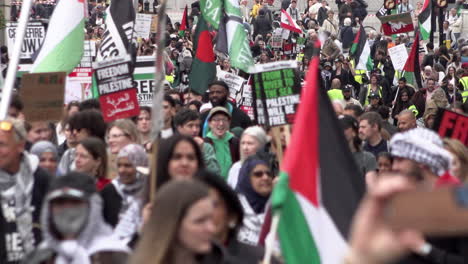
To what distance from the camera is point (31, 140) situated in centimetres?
882

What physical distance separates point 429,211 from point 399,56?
56.0 ft

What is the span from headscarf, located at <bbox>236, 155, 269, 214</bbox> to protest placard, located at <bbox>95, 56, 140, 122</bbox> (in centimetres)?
190

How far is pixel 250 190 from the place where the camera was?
288 inches

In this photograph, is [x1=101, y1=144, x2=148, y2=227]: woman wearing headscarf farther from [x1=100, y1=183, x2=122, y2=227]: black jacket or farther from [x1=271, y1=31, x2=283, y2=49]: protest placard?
[x1=271, y1=31, x2=283, y2=49]: protest placard

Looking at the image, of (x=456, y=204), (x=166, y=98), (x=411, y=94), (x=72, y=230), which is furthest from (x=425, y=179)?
(x=411, y=94)

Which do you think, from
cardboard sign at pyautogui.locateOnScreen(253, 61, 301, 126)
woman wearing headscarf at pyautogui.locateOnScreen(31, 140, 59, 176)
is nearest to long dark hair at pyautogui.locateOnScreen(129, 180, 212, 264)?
woman wearing headscarf at pyautogui.locateOnScreen(31, 140, 59, 176)

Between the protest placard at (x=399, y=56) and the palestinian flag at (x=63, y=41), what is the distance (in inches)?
367

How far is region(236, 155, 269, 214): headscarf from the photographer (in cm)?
723

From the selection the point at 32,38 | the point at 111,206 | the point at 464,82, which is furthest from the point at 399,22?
the point at 111,206

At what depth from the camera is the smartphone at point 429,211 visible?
251 cm

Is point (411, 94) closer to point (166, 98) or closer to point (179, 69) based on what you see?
point (179, 69)

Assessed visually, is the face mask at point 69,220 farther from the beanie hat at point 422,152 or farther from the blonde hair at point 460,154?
the blonde hair at point 460,154

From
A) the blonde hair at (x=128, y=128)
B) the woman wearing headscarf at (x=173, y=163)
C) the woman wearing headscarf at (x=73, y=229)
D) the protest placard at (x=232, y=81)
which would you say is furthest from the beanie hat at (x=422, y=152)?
the protest placard at (x=232, y=81)

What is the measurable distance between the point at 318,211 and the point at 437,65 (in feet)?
59.6
